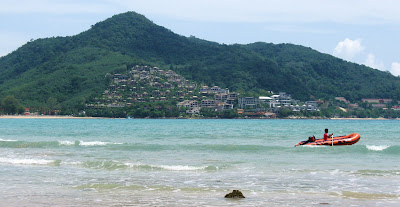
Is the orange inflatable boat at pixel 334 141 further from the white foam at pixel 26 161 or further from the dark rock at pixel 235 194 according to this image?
the white foam at pixel 26 161

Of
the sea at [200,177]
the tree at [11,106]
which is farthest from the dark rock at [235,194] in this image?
the tree at [11,106]

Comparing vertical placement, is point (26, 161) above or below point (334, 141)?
below

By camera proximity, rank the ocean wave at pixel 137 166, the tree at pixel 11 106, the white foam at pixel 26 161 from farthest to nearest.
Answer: the tree at pixel 11 106, the white foam at pixel 26 161, the ocean wave at pixel 137 166

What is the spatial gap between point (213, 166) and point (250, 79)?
170 meters

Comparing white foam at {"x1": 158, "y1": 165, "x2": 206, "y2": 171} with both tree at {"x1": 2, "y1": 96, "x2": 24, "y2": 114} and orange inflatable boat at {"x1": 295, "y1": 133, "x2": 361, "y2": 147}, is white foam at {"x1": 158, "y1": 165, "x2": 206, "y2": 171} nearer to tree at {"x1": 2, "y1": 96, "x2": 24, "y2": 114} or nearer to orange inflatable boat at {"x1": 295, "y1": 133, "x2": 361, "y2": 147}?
orange inflatable boat at {"x1": 295, "y1": 133, "x2": 361, "y2": 147}

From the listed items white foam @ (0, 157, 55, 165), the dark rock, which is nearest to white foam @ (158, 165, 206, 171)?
white foam @ (0, 157, 55, 165)

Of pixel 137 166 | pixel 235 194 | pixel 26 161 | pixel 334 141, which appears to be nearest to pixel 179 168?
pixel 137 166

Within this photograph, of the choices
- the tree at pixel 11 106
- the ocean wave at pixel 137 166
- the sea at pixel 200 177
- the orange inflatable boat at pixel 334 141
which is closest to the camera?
the sea at pixel 200 177

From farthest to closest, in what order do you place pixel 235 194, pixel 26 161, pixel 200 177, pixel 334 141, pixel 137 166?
pixel 334 141 → pixel 26 161 → pixel 137 166 → pixel 200 177 → pixel 235 194

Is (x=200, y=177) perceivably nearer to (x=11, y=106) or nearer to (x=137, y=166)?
(x=137, y=166)

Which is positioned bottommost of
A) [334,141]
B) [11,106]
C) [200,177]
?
[200,177]

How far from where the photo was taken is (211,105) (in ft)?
527

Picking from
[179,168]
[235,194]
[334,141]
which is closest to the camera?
[235,194]

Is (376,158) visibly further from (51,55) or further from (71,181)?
(51,55)
